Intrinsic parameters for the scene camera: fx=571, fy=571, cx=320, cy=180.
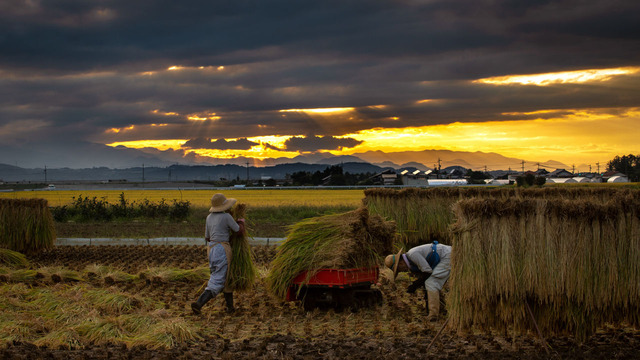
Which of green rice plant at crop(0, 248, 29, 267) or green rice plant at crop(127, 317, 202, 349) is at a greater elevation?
green rice plant at crop(0, 248, 29, 267)

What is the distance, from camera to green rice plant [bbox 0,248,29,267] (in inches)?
497

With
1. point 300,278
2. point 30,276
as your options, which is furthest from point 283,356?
point 30,276

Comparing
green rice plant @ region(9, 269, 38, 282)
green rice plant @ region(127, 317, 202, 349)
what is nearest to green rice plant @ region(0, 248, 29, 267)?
green rice plant @ region(9, 269, 38, 282)

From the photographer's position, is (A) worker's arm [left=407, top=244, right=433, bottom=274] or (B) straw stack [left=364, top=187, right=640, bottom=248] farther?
(B) straw stack [left=364, top=187, right=640, bottom=248]

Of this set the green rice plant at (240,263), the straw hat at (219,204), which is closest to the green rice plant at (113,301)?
the green rice plant at (240,263)

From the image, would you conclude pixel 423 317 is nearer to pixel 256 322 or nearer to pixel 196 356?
pixel 256 322

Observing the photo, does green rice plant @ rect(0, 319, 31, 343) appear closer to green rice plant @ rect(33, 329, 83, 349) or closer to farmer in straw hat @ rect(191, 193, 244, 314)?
green rice plant @ rect(33, 329, 83, 349)

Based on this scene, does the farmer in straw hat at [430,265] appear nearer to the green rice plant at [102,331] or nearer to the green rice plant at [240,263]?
the green rice plant at [240,263]

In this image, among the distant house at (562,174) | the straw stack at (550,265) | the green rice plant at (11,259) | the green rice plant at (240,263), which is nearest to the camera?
the straw stack at (550,265)

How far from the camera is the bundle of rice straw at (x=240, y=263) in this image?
9227 millimetres

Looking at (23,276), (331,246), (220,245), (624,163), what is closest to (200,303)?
(220,245)

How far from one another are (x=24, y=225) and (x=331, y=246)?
10.1 metres

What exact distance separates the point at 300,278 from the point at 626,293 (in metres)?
4.36

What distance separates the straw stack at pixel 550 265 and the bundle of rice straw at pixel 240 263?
3704mm
